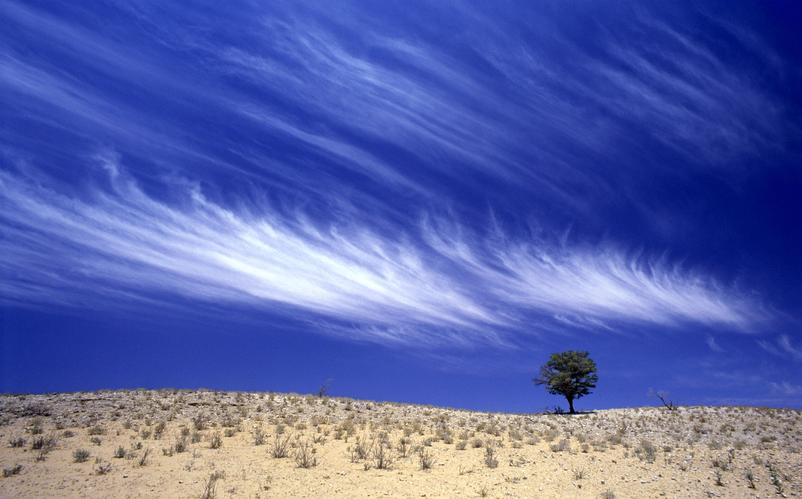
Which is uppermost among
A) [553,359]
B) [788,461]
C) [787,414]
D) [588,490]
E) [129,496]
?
[553,359]

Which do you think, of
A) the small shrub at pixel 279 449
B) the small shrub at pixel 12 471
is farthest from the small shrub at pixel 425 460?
the small shrub at pixel 12 471

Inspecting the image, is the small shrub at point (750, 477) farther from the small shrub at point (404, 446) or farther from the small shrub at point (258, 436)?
the small shrub at point (258, 436)

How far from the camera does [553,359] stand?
181 ft

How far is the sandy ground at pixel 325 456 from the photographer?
1343 cm

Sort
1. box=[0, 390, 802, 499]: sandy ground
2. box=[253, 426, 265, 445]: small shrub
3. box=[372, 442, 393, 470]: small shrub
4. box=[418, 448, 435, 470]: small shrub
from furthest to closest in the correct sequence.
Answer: box=[253, 426, 265, 445]: small shrub < box=[418, 448, 435, 470]: small shrub < box=[372, 442, 393, 470]: small shrub < box=[0, 390, 802, 499]: sandy ground

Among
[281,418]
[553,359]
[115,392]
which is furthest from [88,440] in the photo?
[553,359]

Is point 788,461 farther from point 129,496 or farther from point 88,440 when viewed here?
point 88,440

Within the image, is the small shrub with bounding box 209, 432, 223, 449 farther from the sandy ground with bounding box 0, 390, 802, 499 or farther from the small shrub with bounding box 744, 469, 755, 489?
the small shrub with bounding box 744, 469, 755, 489

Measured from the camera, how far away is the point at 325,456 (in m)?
17.1

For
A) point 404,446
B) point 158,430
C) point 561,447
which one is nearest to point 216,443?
point 158,430

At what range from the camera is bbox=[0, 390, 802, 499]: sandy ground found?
13430mm

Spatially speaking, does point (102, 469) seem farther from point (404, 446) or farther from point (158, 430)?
point (404, 446)

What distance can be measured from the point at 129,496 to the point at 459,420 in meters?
21.6

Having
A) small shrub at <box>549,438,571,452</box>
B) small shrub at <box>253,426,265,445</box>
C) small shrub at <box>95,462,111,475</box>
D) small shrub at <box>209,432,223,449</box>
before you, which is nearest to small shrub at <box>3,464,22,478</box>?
small shrub at <box>95,462,111,475</box>
